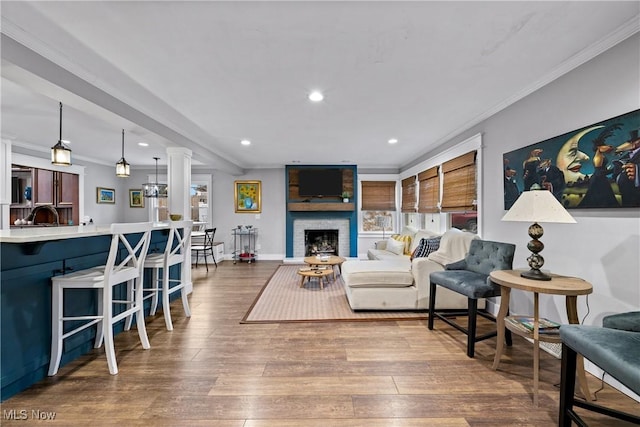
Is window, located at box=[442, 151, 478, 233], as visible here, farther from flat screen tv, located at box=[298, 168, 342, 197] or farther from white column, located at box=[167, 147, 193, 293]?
white column, located at box=[167, 147, 193, 293]

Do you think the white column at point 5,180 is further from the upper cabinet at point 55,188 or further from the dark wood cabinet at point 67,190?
the dark wood cabinet at point 67,190

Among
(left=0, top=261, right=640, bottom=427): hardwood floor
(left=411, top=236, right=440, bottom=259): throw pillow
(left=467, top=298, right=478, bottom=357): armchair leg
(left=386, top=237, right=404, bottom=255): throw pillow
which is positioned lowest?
(left=0, top=261, right=640, bottom=427): hardwood floor

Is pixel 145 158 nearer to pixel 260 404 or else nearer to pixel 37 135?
pixel 37 135

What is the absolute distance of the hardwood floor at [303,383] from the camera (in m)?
1.68

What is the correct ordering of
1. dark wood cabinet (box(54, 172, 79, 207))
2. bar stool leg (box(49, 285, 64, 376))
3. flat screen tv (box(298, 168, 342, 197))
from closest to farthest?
bar stool leg (box(49, 285, 64, 376)), dark wood cabinet (box(54, 172, 79, 207)), flat screen tv (box(298, 168, 342, 197))

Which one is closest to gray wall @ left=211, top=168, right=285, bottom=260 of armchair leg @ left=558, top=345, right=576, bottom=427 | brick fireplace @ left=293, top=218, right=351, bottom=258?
brick fireplace @ left=293, top=218, right=351, bottom=258

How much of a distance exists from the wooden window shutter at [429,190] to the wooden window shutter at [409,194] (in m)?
0.32

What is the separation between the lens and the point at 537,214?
1957 mm

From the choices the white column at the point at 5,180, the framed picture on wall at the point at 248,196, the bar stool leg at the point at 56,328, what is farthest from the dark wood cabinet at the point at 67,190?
the bar stool leg at the point at 56,328

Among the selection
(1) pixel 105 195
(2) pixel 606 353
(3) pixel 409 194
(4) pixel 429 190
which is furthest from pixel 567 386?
(1) pixel 105 195

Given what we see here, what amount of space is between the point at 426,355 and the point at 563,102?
2.39 meters

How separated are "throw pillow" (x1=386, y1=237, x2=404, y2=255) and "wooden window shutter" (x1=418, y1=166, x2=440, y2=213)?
2.54 feet

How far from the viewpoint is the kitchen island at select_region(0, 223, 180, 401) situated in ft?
6.00

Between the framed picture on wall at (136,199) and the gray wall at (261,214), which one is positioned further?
the framed picture on wall at (136,199)
